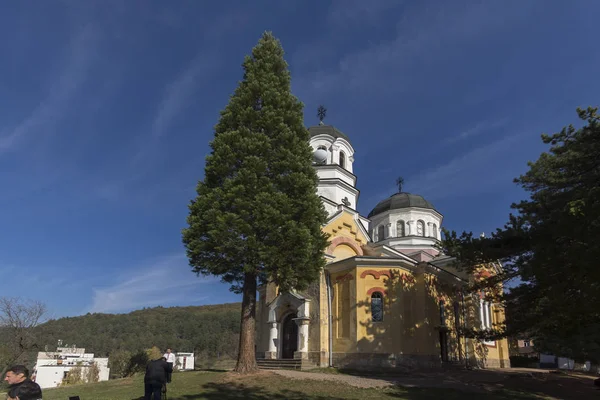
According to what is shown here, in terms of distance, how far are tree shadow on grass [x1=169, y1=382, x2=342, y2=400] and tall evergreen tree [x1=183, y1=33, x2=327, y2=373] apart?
182cm

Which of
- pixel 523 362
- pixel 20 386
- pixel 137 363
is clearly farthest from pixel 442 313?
pixel 20 386

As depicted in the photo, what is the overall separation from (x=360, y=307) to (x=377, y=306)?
3.07 ft

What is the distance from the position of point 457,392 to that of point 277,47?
15.7 meters

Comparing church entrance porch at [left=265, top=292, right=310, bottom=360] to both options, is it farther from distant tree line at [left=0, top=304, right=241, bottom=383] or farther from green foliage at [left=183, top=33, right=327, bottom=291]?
distant tree line at [left=0, top=304, right=241, bottom=383]

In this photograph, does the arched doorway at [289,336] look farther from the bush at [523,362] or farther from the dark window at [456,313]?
the bush at [523,362]

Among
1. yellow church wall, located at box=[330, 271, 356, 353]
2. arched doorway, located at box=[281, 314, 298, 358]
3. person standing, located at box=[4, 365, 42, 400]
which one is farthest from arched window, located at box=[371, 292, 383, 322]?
person standing, located at box=[4, 365, 42, 400]

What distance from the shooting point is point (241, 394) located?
1201cm

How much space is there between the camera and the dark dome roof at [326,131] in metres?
28.0

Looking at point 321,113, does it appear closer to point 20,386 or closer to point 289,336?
point 289,336

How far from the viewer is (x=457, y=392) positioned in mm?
13531

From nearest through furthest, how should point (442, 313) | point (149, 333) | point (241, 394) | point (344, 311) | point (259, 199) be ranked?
point (241, 394), point (259, 199), point (344, 311), point (442, 313), point (149, 333)

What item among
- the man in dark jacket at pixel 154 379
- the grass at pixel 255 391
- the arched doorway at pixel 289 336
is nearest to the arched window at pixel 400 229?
the arched doorway at pixel 289 336

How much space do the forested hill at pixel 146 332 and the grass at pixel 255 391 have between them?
171ft

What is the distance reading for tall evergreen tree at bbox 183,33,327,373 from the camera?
1518 centimetres
